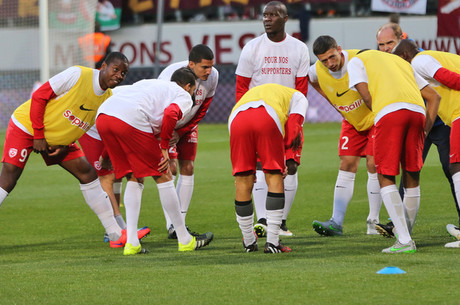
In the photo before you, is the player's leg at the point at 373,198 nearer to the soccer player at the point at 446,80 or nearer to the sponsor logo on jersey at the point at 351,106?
the sponsor logo on jersey at the point at 351,106

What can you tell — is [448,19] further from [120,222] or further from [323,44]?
[323,44]

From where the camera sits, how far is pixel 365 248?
24.1 feet

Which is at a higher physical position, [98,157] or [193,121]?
[193,121]

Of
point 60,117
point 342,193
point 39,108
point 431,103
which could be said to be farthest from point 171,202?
point 431,103

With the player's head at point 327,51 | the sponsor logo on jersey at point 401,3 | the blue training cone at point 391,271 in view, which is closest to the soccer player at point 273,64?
the player's head at point 327,51

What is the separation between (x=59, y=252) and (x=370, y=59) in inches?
130

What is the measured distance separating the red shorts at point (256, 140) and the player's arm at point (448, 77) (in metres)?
1.47

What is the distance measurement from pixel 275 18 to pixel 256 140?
6.59 ft

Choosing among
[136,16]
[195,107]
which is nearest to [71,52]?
[136,16]

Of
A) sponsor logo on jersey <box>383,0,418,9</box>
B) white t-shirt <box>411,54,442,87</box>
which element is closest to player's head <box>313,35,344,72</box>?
white t-shirt <box>411,54,442,87</box>

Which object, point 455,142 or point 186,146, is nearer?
point 455,142

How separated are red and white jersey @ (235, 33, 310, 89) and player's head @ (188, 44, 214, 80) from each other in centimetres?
78

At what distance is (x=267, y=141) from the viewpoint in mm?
6996

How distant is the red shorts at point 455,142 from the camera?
7375 millimetres
